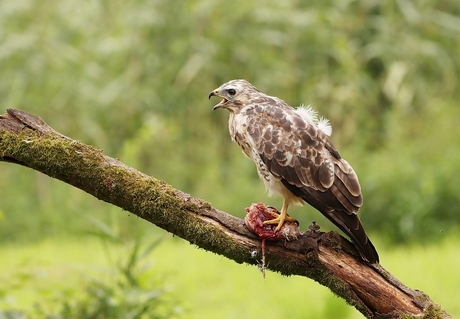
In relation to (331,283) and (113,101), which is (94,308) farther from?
(113,101)

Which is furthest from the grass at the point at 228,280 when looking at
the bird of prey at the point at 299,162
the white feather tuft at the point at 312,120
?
the white feather tuft at the point at 312,120

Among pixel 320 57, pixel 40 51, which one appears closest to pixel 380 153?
pixel 320 57

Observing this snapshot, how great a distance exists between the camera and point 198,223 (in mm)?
3361

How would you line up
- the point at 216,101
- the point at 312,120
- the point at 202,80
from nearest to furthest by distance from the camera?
the point at 312,120 → the point at 216,101 → the point at 202,80

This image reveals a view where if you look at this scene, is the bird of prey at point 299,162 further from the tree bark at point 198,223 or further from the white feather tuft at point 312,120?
the tree bark at point 198,223

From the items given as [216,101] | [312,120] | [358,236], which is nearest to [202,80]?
[216,101]

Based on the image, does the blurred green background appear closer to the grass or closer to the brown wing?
the grass

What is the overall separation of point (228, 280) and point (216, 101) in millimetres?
2227

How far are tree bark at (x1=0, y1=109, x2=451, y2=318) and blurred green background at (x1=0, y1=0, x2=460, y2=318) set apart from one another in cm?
345

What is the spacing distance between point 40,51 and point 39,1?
88 centimetres

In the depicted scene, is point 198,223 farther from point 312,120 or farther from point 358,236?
point 312,120

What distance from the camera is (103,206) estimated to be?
7.91 metres

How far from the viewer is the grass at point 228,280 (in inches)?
211

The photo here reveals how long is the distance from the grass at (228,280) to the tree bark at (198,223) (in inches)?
51.0
